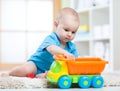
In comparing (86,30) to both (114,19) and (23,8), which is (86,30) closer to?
(114,19)

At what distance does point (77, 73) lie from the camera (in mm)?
1402

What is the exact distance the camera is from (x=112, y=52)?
11.1ft

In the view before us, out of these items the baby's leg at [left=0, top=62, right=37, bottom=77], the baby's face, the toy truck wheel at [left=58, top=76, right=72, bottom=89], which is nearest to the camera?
the toy truck wheel at [left=58, top=76, right=72, bottom=89]

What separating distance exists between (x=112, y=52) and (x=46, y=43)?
6.06 feet

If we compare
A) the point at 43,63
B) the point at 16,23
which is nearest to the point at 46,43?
the point at 43,63

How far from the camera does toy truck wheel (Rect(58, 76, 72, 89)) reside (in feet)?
4.47

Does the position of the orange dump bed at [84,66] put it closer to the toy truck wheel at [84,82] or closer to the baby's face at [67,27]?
the toy truck wheel at [84,82]

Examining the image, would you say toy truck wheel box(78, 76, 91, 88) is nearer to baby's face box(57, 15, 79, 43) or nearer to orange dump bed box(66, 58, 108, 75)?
orange dump bed box(66, 58, 108, 75)

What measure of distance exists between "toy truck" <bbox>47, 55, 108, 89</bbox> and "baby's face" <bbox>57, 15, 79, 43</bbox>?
0.30 metres

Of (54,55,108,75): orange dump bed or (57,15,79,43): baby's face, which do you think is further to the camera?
(57,15,79,43): baby's face

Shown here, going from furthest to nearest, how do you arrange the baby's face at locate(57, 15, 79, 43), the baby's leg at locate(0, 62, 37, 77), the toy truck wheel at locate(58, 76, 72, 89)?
the baby's leg at locate(0, 62, 37, 77) → the baby's face at locate(57, 15, 79, 43) → the toy truck wheel at locate(58, 76, 72, 89)

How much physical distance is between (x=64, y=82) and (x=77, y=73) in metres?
0.08

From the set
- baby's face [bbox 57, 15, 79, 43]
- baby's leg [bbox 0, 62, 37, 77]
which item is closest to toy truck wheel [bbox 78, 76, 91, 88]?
baby's face [bbox 57, 15, 79, 43]

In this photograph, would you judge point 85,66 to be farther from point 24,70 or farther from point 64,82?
point 24,70
